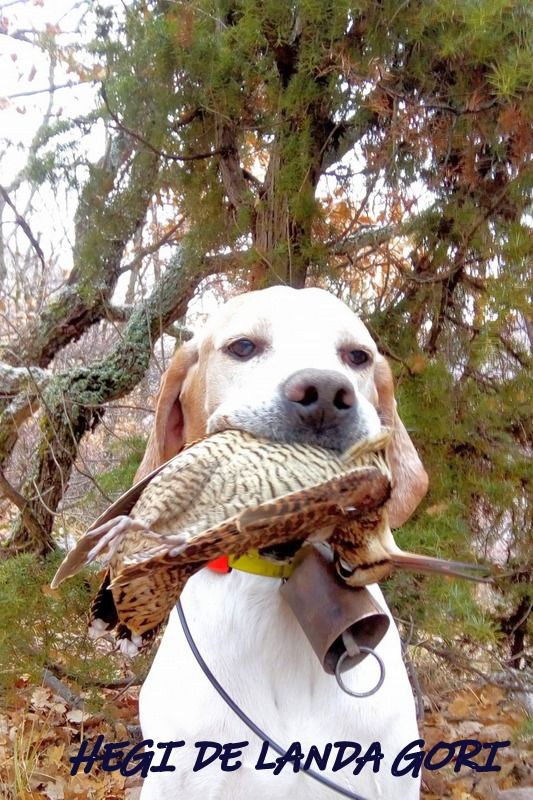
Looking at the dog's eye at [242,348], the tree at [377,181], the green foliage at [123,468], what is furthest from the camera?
the green foliage at [123,468]

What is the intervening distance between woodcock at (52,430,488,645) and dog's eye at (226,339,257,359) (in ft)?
1.95

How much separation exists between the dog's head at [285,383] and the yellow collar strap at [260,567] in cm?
35

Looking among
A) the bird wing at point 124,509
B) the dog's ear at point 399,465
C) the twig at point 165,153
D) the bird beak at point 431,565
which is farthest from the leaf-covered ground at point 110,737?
the twig at point 165,153

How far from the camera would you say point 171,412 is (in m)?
2.10

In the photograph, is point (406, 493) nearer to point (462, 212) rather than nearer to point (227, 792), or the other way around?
point (227, 792)

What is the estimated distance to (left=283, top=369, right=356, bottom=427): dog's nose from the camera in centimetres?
137

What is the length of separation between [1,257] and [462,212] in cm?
419

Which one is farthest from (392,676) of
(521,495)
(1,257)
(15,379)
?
(1,257)

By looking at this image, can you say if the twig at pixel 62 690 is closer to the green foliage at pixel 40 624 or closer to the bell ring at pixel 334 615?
the green foliage at pixel 40 624

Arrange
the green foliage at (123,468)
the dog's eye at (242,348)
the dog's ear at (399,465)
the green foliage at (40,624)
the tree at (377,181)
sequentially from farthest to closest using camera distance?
the green foliage at (123,468)
the green foliage at (40,624)
the tree at (377,181)
the dog's ear at (399,465)
the dog's eye at (242,348)

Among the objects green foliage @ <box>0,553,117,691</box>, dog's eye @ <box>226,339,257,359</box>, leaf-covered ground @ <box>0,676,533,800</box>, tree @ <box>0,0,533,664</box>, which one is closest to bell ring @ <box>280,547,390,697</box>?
dog's eye @ <box>226,339,257,359</box>

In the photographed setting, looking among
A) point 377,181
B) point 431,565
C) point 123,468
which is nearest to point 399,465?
point 431,565

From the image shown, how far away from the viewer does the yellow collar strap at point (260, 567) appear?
66.6 inches

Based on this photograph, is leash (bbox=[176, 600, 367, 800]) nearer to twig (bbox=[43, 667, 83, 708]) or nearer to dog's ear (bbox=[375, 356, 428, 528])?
dog's ear (bbox=[375, 356, 428, 528])
